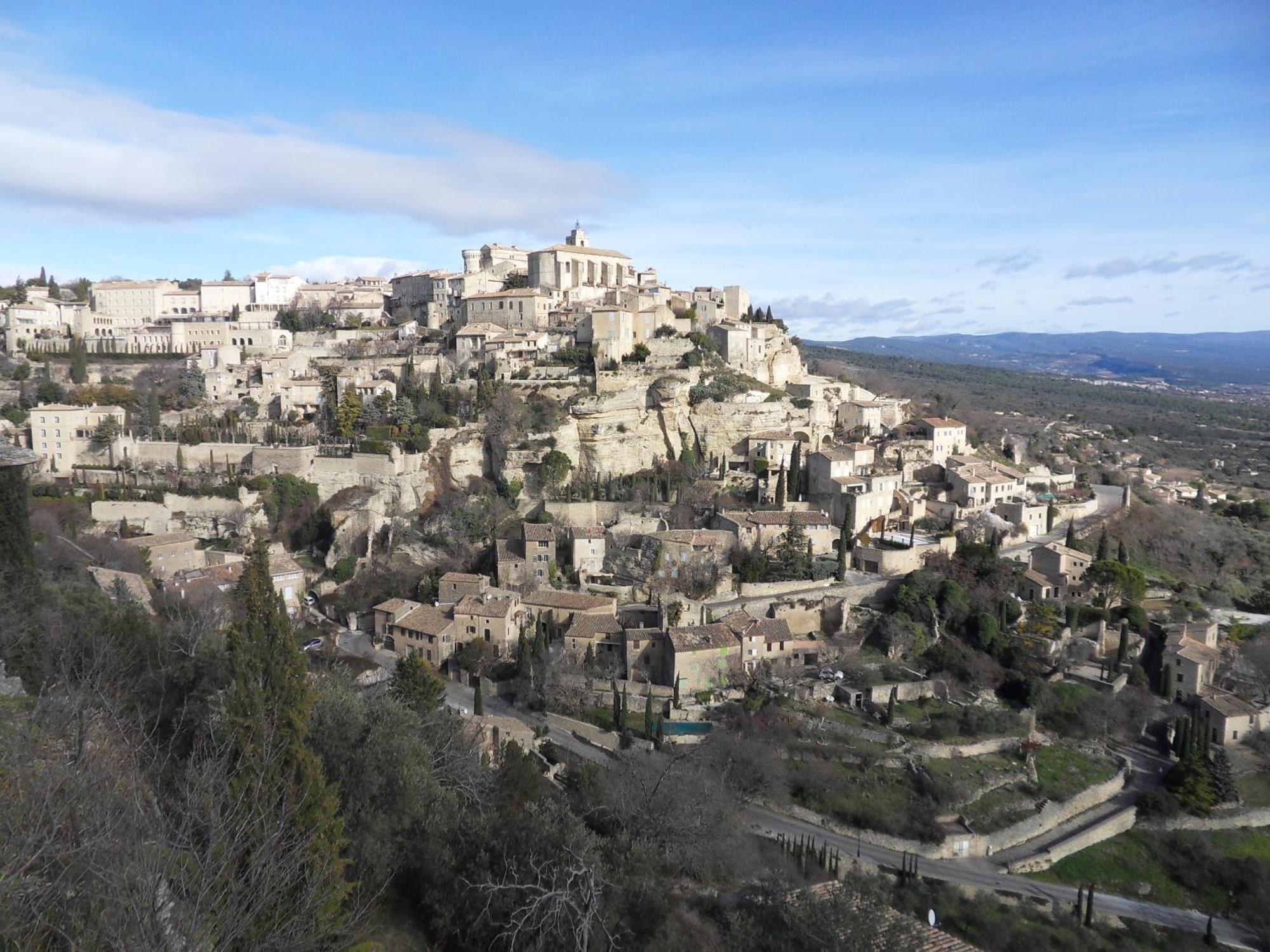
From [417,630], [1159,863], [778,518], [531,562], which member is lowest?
[1159,863]

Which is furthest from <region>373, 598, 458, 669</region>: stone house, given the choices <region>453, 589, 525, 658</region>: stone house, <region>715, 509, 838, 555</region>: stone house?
<region>715, 509, 838, 555</region>: stone house

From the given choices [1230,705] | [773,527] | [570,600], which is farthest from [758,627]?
[1230,705]

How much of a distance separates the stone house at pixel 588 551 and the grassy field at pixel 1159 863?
16913mm

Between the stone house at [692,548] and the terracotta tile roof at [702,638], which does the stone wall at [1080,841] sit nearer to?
the terracotta tile roof at [702,638]

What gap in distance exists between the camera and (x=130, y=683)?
16.2m

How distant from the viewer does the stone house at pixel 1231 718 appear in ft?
82.0

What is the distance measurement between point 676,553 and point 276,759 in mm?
19178

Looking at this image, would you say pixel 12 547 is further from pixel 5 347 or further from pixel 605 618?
pixel 5 347

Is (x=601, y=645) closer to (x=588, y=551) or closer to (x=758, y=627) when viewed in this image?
(x=588, y=551)

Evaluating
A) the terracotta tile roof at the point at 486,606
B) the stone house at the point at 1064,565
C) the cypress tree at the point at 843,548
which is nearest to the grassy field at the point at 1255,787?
the stone house at the point at 1064,565

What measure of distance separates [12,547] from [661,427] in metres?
25.2

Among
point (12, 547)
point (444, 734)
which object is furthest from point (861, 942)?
point (12, 547)

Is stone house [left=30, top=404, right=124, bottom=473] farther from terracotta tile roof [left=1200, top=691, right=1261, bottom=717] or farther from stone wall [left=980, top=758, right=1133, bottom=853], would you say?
terracotta tile roof [left=1200, top=691, right=1261, bottom=717]

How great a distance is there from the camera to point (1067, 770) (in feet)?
77.5
